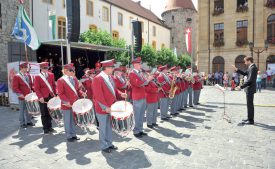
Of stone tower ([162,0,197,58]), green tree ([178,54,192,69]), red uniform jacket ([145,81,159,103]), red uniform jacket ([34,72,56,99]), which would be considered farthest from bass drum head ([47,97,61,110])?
stone tower ([162,0,197,58])

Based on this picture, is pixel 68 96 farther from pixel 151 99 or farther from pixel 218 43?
pixel 218 43

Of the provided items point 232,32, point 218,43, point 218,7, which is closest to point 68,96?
point 218,43

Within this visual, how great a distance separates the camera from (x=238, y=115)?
937 centimetres

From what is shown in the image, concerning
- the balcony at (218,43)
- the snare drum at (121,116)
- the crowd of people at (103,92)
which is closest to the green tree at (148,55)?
the balcony at (218,43)

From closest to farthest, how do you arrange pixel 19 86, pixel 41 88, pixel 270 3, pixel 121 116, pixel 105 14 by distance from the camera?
pixel 121 116 < pixel 41 88 < pixel 19 86 < pixel 270 3 < pixel 105 14

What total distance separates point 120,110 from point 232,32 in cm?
2824

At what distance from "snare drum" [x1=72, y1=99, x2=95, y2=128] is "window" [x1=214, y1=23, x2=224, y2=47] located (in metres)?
27.2

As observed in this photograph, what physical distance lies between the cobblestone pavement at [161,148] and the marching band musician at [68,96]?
0.32 metres

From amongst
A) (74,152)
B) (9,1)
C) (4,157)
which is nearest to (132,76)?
(74,152)

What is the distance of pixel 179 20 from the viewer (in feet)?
171

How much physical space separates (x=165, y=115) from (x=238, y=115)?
287 centimetres

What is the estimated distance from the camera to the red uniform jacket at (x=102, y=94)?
5.40m

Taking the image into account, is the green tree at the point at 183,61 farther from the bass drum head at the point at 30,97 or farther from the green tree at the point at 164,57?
the bass drum head at the point at 30,97

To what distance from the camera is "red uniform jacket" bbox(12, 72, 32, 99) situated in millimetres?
7812
